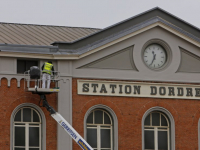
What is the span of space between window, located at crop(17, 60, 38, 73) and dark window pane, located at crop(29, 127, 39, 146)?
327 centimetres

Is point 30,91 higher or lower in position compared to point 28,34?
lower

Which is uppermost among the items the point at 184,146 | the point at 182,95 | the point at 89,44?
the point at 89,44

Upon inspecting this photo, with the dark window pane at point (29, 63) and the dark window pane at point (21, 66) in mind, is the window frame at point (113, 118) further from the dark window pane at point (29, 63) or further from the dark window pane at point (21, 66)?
the dark window pane at point (21, 66)

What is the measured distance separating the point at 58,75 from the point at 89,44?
2.74 meters

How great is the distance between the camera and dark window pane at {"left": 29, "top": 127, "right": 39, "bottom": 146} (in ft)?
135

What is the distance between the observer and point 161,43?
44281 mm

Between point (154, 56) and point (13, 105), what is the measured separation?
9.00 meters

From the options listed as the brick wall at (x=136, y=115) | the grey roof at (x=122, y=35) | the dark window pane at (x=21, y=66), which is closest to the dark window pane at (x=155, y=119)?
the brick wall at (x=136, y=115)

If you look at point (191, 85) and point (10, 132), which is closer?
point (10, 132)

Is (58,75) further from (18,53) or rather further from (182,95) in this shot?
(182,95)

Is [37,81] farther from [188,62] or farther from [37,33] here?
[188,62]

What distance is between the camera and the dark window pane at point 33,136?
41.1m

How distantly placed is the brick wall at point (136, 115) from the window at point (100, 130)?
557 mm

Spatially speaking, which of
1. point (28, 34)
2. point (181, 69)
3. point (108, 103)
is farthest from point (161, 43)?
point (28, 34)
